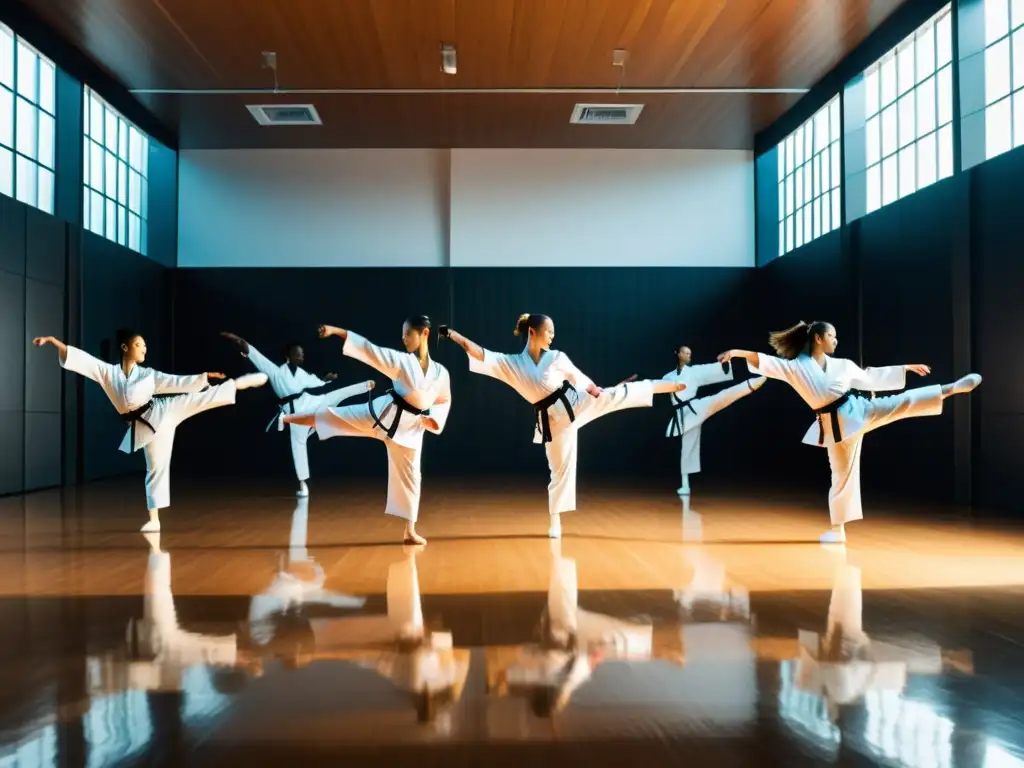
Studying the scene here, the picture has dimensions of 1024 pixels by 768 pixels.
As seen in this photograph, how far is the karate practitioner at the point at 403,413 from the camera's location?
187 inches

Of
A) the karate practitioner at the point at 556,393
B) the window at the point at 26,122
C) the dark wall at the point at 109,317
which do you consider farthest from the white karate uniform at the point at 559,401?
the dark wall at the point at 109,317

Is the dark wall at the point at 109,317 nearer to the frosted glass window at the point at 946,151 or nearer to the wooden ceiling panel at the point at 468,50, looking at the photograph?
the wooden ceiling panel at the point at 468,50

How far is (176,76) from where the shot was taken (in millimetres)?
8539

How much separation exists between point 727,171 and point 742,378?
8.37ft

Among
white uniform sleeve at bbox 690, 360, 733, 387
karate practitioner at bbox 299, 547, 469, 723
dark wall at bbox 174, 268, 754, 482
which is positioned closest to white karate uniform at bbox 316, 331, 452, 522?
karate practitioner at bbox 299, 547, 469, 723

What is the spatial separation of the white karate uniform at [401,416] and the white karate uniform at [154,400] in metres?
0.92

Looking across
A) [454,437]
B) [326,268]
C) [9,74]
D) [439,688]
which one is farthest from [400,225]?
[439,688]

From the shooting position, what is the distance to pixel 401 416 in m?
4.79

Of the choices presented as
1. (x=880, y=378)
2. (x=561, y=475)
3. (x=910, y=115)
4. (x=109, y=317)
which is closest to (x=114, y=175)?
(x=109, y=317)

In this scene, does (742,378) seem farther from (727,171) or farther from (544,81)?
(544,81)

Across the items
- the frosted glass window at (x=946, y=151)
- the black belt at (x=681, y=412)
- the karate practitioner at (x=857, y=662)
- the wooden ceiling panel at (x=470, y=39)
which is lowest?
the karate practitioner at (x=857, y=662)

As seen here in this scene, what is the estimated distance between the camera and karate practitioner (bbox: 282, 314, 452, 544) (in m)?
4.75

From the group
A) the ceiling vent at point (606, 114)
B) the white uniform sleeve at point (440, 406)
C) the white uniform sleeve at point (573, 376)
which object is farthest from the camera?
the ceiling vent at point (606, 114)

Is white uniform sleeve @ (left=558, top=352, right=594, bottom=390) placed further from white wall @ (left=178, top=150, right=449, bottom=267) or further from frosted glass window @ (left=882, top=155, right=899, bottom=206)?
white wall @ (left=178, top=150, right=449, bottom=267)
